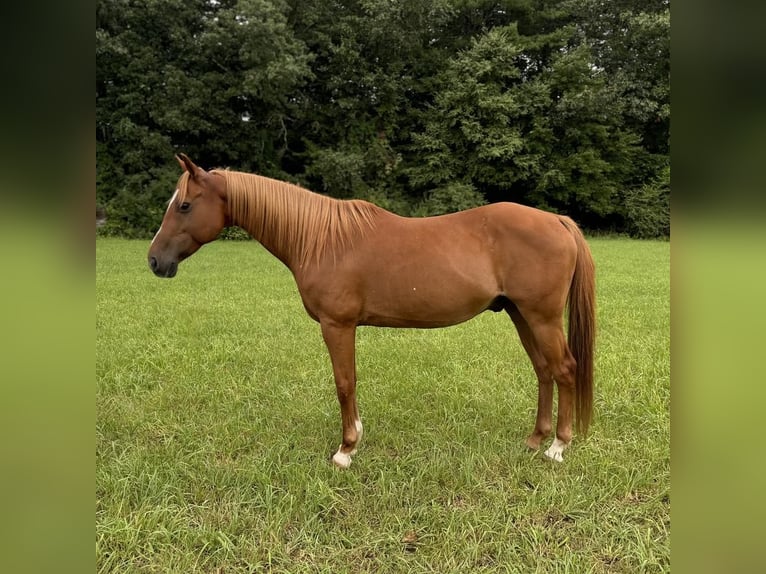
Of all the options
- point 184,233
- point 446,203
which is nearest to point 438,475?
point 184,233

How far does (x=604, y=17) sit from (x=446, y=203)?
1301cm

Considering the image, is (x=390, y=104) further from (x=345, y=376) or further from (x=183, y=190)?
(x=345, y=376)

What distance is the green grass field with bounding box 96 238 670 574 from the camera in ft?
7.32

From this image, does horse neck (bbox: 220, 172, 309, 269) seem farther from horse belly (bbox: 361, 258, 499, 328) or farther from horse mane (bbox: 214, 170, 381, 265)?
horse belly (bbox: 361, 258, 499, 328)

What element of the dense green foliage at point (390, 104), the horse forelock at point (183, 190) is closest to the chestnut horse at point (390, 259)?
the horse forelock at point (183, 190)

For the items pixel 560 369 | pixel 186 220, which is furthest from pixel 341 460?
pixel 186 220

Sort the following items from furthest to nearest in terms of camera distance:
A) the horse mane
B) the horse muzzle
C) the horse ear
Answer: the horse mane → the horse muzzle → the horse ear

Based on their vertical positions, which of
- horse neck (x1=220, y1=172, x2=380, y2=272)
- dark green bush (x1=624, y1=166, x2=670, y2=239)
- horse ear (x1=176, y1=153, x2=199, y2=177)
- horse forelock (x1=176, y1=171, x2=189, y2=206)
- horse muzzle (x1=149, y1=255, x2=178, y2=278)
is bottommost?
dark green bush (x1=624, y1=166, x2=670, y2=239)

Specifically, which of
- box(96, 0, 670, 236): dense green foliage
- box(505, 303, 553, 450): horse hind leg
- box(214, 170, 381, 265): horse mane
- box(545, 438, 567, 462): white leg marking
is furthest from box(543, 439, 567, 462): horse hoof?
box(96, 0, 670, 236): dense green foliage

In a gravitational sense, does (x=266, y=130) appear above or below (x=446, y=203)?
above

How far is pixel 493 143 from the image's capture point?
21.0 metres

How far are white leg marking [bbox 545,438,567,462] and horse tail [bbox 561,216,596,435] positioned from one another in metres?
0.25

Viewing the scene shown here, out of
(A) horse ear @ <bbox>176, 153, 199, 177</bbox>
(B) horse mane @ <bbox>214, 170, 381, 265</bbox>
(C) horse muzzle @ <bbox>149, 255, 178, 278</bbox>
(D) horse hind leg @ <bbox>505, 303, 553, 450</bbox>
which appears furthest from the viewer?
(D) horse hind leg @ <bbox>505, 303, 553, 450</bbox>
